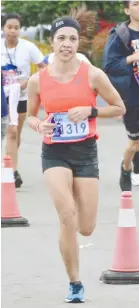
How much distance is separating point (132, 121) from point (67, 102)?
15.5 ft

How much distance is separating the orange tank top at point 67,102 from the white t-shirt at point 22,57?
6.02 metres

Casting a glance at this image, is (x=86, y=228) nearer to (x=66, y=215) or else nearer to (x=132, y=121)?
(x=66, y=215)

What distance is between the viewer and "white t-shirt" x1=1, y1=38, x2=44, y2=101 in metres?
13.9

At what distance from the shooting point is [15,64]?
13.9 m

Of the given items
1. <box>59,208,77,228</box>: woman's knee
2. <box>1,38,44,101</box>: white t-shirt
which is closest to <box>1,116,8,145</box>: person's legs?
<box>1,38,44,101</box>: white t-shirt

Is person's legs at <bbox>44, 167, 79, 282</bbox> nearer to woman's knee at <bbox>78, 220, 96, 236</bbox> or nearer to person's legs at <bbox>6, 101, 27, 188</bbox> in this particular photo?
woman's knee at <bbox>78, 220, 96, 236</bbox>

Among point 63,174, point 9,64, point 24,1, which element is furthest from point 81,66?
point 24,1

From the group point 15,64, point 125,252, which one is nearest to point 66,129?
point 125,252

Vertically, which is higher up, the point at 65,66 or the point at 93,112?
the point at 65,66

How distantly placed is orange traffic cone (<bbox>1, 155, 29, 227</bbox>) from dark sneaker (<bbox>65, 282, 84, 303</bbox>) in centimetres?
324

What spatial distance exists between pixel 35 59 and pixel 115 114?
648 centimetres

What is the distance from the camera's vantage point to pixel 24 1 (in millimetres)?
29531

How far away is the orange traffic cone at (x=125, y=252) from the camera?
8.27m

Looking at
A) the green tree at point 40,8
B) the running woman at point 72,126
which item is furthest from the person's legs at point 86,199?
the green tree at point 40,8
